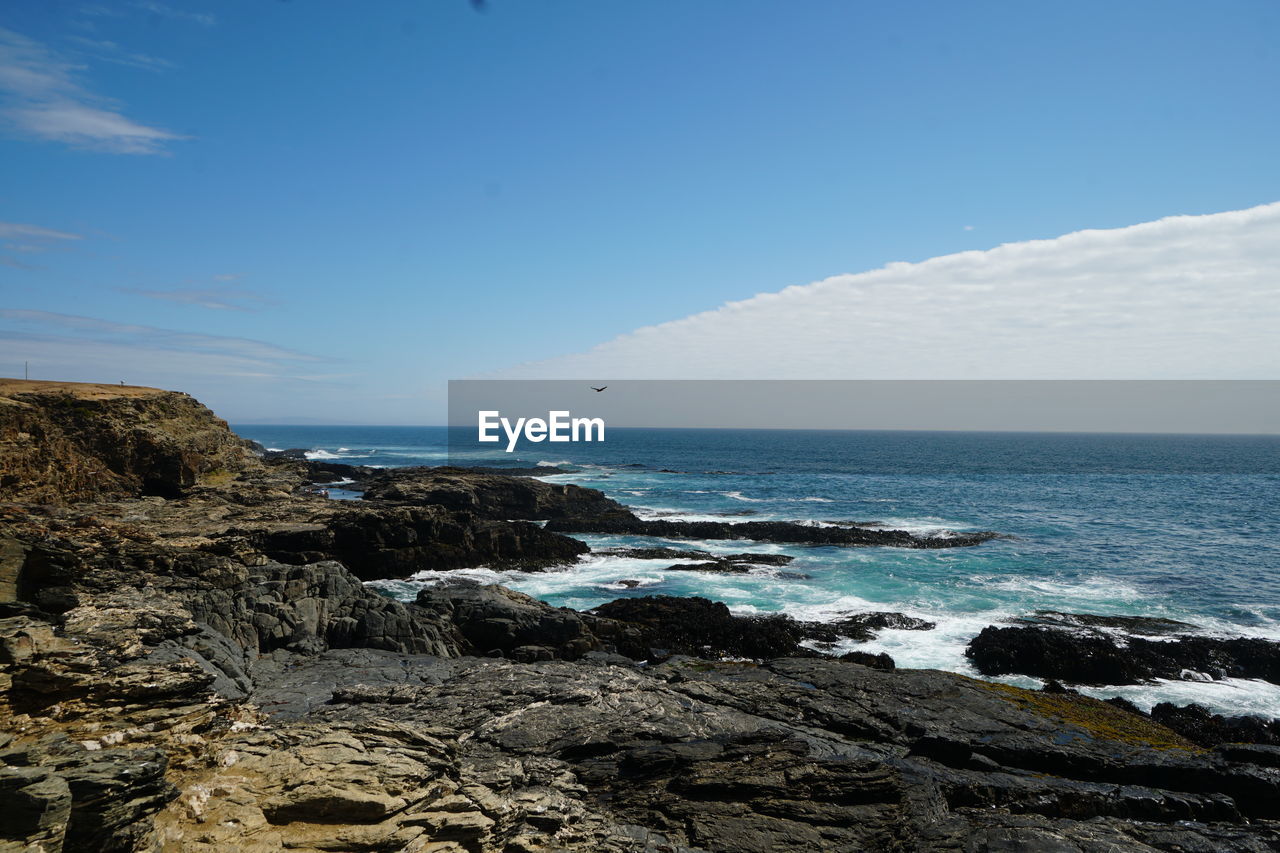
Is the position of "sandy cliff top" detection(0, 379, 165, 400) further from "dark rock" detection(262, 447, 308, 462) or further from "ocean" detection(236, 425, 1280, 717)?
"dark rock" detection(262, 447, 308, 462)

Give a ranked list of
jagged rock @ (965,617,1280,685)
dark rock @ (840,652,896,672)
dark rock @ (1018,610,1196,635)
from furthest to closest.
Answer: dark rock @ (1018,610,1196,635), jagged rock @ (965,617,1280,685), dark rock @ (840,652,896,672)

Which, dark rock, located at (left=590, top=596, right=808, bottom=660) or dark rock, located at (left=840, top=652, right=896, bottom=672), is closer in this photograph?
dark rock, located at (left=840, top=652, right=896, bottom=672)

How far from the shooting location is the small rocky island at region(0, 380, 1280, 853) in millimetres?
8508

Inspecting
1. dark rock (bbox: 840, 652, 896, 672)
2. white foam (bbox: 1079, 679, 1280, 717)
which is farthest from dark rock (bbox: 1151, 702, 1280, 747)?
dark rock (bbox: 840, 652, 896, 672)

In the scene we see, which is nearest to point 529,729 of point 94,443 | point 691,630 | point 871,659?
point 691,630

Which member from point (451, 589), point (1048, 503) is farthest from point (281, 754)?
point (1048, 503)

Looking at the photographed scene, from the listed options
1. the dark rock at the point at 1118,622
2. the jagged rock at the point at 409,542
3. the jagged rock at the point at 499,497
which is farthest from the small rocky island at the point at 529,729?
the jagged rock at the point at 499,497

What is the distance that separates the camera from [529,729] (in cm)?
1348

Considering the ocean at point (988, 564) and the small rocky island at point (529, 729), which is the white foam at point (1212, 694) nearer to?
the ocean at point (988, 564)

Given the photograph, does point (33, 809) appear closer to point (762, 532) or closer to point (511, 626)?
point (511, 626)

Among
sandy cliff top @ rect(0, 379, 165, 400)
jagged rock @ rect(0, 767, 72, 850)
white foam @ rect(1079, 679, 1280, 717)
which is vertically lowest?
white foam @ rect(1079, 679, 1280, 717)

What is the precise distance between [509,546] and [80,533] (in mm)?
23751

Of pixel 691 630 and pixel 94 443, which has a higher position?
pixel 94 443

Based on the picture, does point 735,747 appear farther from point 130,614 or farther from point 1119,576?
point 1119,576
